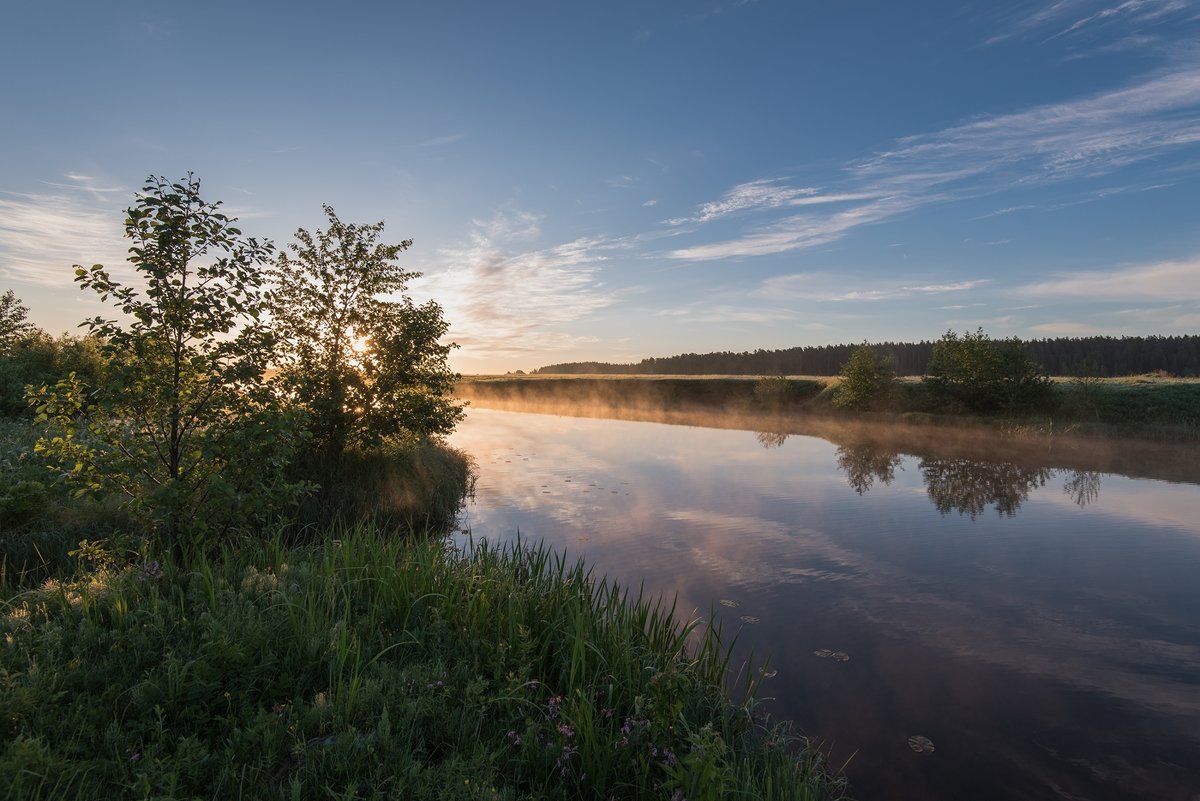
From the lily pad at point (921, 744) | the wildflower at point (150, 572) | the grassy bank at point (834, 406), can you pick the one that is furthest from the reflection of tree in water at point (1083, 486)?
the wildflower at point (150, 572)

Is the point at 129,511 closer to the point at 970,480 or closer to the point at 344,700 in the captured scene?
the point at 344,700

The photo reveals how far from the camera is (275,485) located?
8.18 meters

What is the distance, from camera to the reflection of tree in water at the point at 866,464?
23.6 meters

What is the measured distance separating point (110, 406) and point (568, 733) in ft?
21.6

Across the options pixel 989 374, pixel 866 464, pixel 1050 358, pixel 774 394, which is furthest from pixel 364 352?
pixel 1050 358

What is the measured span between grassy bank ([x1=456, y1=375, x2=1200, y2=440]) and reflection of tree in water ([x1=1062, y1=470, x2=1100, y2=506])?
1439 cm

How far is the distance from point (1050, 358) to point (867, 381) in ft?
315

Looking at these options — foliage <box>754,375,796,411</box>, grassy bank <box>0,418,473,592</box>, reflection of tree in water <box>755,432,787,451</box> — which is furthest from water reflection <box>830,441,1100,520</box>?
foliage <box>754,375,796,411</box>

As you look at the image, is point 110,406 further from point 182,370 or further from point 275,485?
point 275,485

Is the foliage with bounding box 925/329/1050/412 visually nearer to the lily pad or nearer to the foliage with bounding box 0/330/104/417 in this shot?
the lily pad

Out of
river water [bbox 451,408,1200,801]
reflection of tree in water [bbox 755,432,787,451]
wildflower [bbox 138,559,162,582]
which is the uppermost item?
wildflower [bbox 138,559,162,582]

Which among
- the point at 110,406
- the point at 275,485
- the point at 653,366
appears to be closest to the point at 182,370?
the point at 110,406

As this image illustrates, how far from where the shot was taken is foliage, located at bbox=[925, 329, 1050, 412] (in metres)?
40.9

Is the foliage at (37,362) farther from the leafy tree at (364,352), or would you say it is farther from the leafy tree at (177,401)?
the leafy tree at (177,401)
